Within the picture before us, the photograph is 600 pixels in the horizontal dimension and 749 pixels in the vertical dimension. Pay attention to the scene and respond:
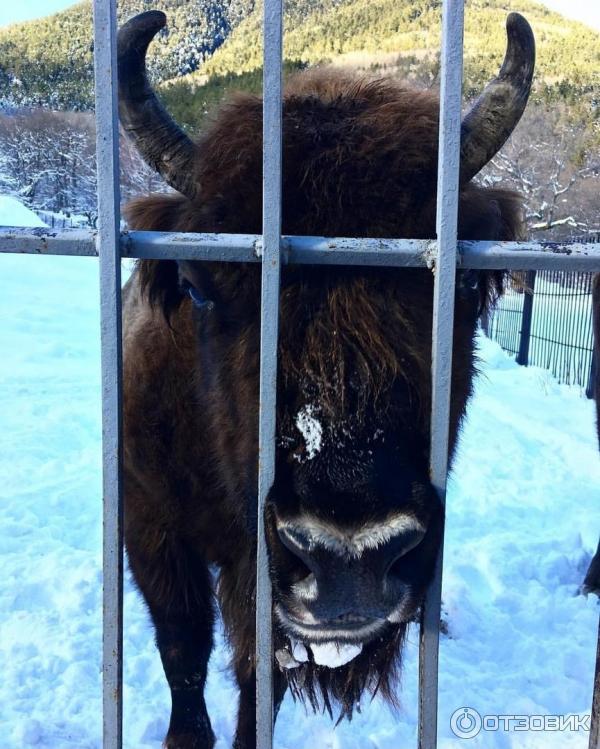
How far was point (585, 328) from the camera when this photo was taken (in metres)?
13.8

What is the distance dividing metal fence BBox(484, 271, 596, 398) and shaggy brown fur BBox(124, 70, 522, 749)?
10.3 meters

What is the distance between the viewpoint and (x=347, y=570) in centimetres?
159

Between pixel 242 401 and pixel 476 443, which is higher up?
pixel 242 401

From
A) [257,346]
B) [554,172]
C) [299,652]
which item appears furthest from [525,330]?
[554,172]

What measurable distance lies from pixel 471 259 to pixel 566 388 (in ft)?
40.6

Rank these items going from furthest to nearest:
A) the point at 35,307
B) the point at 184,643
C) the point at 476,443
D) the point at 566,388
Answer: the point at 35,307, the point at 566,388, the point at 476,443, the point at 184,643

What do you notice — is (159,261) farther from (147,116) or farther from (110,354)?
(110,354)

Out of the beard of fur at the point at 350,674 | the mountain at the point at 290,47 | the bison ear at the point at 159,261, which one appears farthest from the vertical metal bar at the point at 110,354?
the mountain at the point at 290,47

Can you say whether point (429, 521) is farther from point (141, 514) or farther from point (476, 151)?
point (141, 514)

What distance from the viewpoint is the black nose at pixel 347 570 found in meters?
1.58

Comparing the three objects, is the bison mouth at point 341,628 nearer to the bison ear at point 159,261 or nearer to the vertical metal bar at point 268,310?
the vertical metal bar at point 268,310

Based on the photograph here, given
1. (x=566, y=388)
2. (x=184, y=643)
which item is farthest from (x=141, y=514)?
(x=566, y=388)
